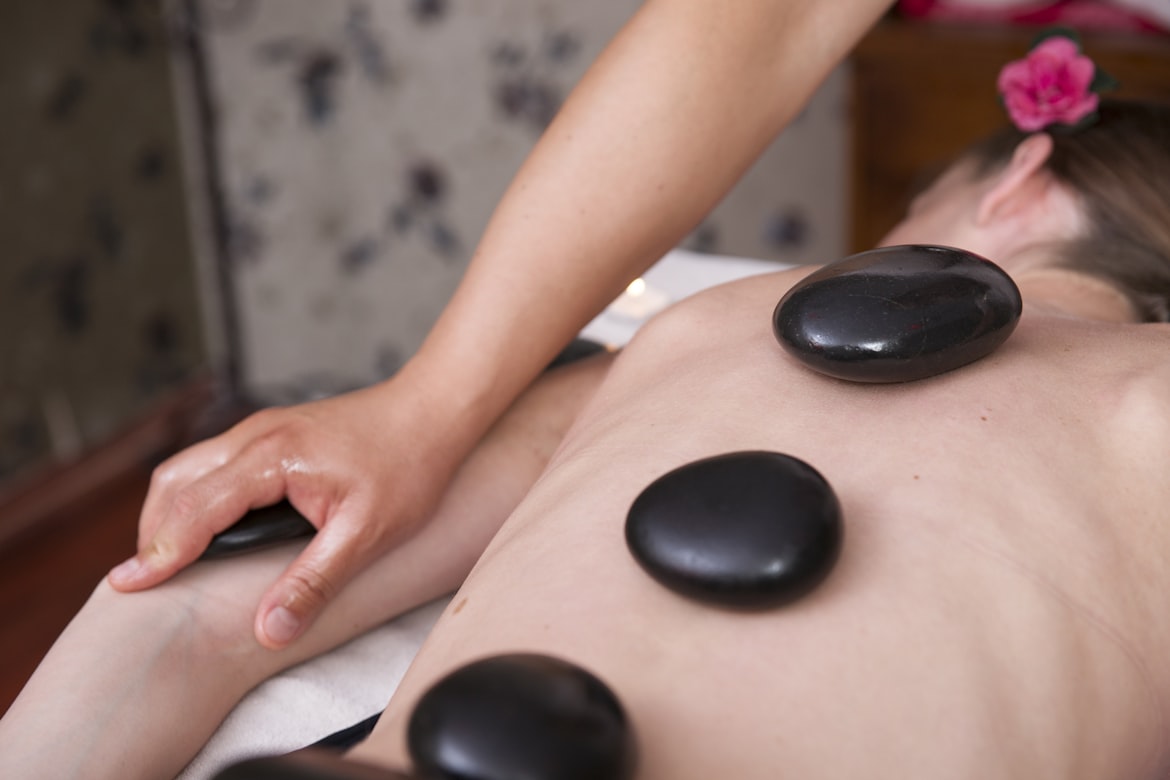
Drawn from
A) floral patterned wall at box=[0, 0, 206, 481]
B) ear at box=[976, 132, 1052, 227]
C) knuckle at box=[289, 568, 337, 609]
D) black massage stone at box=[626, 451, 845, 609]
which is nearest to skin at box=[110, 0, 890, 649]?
knuckle at box=[289, 568, 337, 609]

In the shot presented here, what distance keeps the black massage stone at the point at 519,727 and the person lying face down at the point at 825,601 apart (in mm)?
48

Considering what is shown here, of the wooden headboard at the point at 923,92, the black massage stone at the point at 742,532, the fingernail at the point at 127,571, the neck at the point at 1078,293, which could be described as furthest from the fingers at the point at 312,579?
the wooden headboard at the point at 923,92

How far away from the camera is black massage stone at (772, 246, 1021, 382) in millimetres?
736

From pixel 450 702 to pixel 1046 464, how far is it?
42cm

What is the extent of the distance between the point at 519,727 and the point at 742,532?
0.56 feet

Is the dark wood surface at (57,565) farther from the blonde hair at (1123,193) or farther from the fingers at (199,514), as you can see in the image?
the blonde hair at (1123,193)

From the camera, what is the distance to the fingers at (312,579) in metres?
0.95

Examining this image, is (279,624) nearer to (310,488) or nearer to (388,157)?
(310,488)

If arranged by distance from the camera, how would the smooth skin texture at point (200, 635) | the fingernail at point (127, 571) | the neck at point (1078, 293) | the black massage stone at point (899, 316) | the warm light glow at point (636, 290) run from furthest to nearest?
the warm light glow at point (636, 290), the neck at point (1078, 293), the fingernail at point (127, 571), the smooth skin texture at point (200, 635), the black massage stone at point (899, 316)

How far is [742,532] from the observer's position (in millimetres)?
603

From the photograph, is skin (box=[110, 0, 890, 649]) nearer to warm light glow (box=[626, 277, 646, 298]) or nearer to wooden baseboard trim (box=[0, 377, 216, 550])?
warm light glow (box=[626, 277, 646, 298])

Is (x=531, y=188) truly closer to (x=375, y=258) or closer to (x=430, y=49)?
(x=430, y=49)

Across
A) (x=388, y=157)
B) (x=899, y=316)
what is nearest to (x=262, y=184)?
(x=388, y=157)

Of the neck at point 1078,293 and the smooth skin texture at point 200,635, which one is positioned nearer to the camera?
the smooth skin texture at point 200,635
